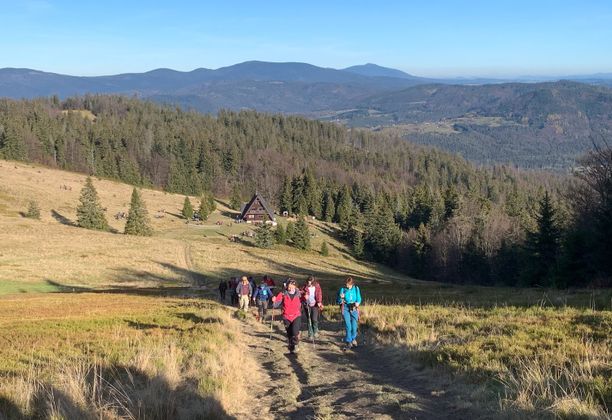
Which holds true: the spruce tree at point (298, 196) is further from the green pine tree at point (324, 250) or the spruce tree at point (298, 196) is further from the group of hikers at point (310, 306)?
the group of hikers at point (310, 306)

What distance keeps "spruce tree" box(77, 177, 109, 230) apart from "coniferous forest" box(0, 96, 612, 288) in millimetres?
48816

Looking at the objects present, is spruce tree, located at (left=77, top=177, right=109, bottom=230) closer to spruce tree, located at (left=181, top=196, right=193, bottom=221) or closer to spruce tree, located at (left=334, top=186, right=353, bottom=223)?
spruce tree, located at (left=181, top=196, right=193, bottom=221)

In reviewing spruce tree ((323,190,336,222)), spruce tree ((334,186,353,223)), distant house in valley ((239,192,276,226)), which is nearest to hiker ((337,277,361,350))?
distant house in valley ((239,192,276,226))

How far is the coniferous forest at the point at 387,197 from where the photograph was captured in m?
48.8

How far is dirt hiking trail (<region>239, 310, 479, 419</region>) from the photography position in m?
8.31

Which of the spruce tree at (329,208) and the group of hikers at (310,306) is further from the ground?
the group of hikers at (310,306)

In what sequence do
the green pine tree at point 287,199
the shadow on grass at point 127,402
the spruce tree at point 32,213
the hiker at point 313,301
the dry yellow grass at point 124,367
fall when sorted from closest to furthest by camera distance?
1. the shadow on grass at point 127,402
2. the dry yellow grass at point 124,367
3. the hiker at point 313,301
4. the spruce tree at point 32,213
5. the green pine tree at point 287,199

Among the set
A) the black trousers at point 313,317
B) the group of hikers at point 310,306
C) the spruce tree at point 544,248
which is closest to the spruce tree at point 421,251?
the spruce tree at point 544,248

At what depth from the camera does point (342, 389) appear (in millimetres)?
9781

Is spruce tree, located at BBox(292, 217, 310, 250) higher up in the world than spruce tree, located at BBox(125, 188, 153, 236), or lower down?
lower down

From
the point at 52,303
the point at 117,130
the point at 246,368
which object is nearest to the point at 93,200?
the point at 52,303

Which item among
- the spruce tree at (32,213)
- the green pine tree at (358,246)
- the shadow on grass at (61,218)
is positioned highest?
the spruce tree at (32,213)

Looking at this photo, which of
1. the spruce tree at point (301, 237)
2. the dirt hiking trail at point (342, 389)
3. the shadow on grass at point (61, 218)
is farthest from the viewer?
the spruce tree at point (301, 237)

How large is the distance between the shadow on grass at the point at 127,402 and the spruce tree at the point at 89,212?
7006cm
